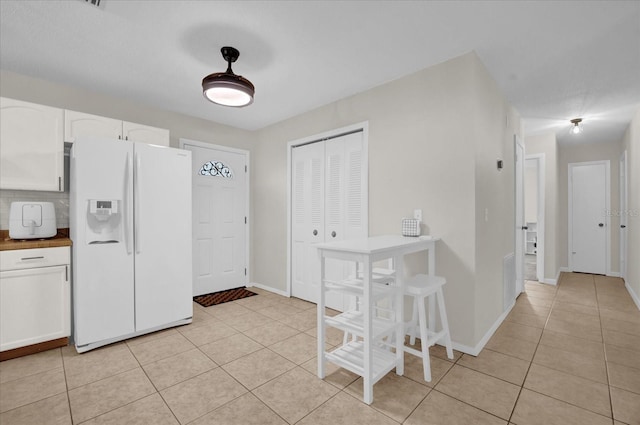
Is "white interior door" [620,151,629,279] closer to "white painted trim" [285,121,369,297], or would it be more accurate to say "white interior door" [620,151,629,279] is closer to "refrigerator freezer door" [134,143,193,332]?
"white painted trim" [285,121,369,297]

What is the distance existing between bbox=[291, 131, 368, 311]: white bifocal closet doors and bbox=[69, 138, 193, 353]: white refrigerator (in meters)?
1.43

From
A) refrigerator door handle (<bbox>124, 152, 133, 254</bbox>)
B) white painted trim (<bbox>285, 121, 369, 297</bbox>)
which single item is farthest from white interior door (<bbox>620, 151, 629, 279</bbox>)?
refrigerator door handle (<bbox>124, 152, 133, 254</bbox>)

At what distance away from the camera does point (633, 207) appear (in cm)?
391

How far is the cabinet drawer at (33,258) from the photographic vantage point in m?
2.32

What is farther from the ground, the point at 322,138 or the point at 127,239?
the point at 322,138

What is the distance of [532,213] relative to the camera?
7.73m

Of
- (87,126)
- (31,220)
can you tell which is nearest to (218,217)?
(87,126)

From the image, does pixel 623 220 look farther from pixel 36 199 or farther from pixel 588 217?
pixel 36 199

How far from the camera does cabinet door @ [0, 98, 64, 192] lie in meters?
2.45

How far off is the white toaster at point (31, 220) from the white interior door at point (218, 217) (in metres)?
1.53

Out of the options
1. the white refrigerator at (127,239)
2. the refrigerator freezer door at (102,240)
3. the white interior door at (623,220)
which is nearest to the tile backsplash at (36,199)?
the white refrigerator at (127,239)

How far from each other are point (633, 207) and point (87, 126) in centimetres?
672

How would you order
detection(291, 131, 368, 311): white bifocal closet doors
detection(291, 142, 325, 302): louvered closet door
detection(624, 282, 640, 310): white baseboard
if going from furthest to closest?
detection(291, 142, 325, 302): louvered closet door, detection(624, 282, 640, 310): white baseboard, detection(291, 131, 368, 311): white bifocal closet doors

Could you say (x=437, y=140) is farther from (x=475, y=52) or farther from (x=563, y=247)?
(x=563, y=247)
